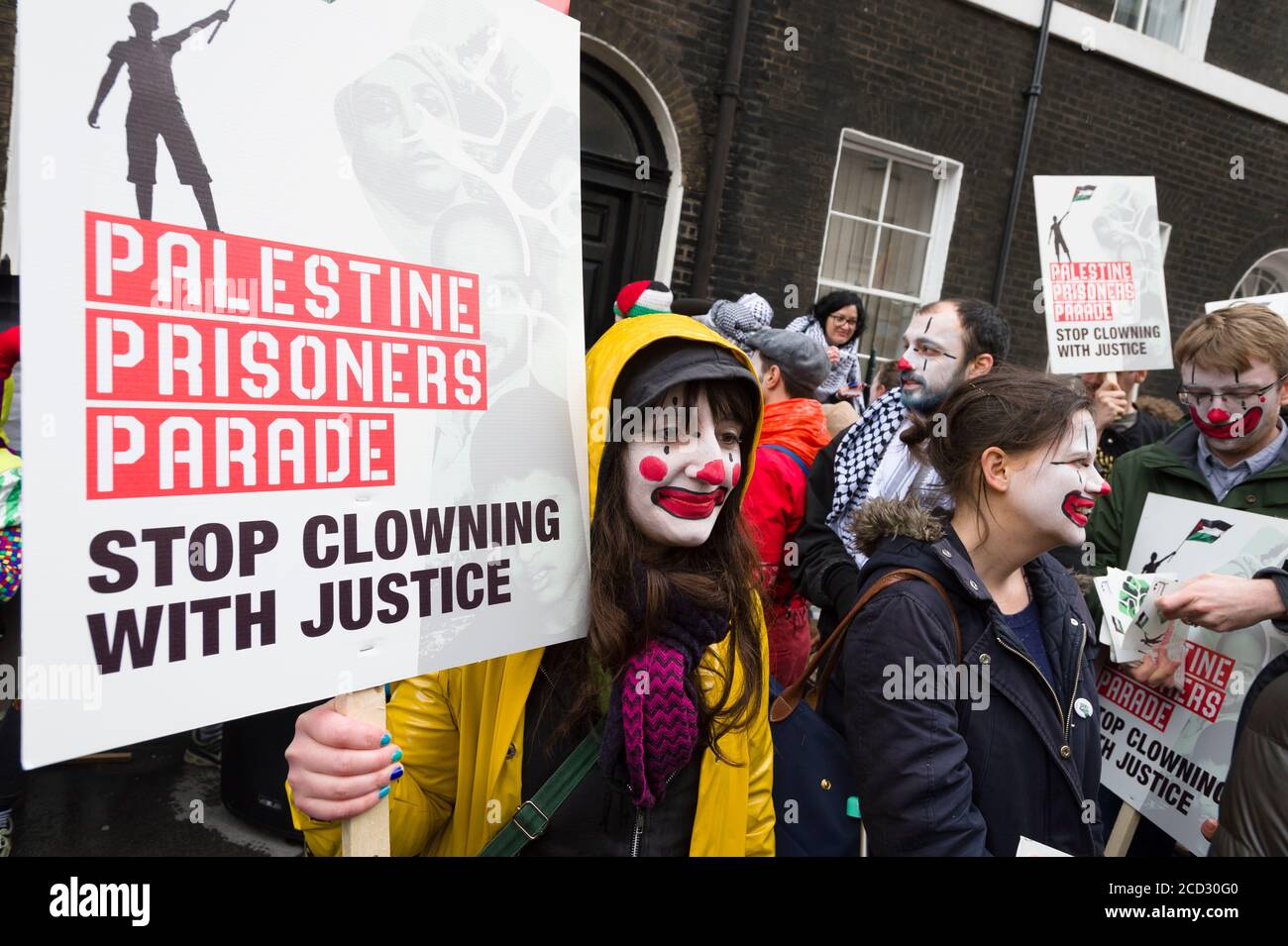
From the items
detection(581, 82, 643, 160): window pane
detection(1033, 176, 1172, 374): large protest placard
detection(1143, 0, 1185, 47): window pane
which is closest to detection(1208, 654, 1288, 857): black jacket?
detection(1033, 176, 1172, 374): large protest placard

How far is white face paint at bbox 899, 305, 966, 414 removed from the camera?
2727 mm

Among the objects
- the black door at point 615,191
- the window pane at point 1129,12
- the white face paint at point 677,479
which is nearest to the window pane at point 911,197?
the black door at point 615,191

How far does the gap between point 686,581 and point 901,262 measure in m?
7.27

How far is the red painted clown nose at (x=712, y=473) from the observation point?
1.43 metres

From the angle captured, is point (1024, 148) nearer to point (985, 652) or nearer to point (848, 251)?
point (848, 251)

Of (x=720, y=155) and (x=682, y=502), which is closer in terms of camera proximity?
(x=682, y=502)

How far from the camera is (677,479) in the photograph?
1.44m

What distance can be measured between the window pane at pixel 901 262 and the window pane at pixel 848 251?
0.45ft

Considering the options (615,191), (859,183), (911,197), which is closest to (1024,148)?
(911,197)

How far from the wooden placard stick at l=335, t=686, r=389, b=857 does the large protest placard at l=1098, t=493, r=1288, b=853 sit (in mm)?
1958

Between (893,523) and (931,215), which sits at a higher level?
(931,215)

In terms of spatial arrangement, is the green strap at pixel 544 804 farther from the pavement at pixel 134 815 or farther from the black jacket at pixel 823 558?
the pavement at pixel 134 815

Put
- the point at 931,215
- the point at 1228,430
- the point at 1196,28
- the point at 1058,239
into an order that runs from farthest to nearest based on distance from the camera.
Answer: the point at 1196,28 < the point at 931,215 < the point at 1058,239 < the point at 1228,430

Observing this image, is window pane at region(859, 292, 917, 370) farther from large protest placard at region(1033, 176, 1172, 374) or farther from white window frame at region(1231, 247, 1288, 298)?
white window frame at region(1231, 247, 1288, 298)
